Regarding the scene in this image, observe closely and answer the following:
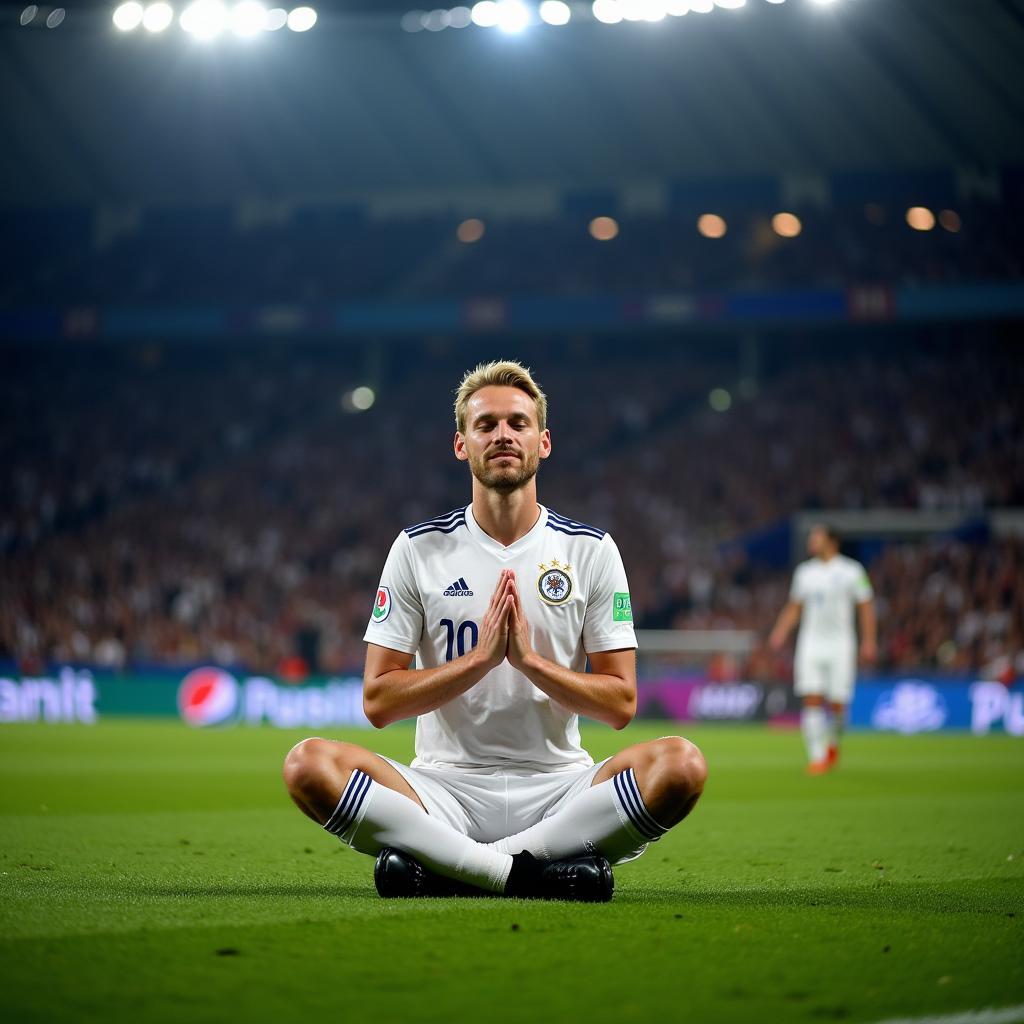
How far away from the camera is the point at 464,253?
42.3 m

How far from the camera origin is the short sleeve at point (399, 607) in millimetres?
5270

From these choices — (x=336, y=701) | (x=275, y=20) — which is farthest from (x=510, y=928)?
(x=275, y=20)

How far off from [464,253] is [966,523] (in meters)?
18.1

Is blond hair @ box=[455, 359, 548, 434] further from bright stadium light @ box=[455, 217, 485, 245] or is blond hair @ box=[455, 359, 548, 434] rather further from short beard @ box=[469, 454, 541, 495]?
bright stadium light @ box=[455, 217, 485, 245]

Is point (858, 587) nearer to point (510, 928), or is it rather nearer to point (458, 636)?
point (458, 636)

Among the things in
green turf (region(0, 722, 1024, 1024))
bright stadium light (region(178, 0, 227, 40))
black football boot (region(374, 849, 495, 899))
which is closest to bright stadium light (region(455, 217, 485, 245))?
bright stadium light (region(178, 0, 227, 40))

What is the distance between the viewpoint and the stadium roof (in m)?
34.5

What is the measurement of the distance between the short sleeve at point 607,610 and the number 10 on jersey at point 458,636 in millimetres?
412

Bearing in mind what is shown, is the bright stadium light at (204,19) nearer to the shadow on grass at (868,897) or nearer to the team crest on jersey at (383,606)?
the team crest on jersey at (383,606)

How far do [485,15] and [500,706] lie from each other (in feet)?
103

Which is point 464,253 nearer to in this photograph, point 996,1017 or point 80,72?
point 80,72

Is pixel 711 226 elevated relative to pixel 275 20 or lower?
lower

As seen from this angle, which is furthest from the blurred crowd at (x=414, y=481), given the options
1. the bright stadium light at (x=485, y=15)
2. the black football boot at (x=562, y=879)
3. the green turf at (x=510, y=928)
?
the black football boot at (x=562, y=879)

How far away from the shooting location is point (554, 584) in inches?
210
